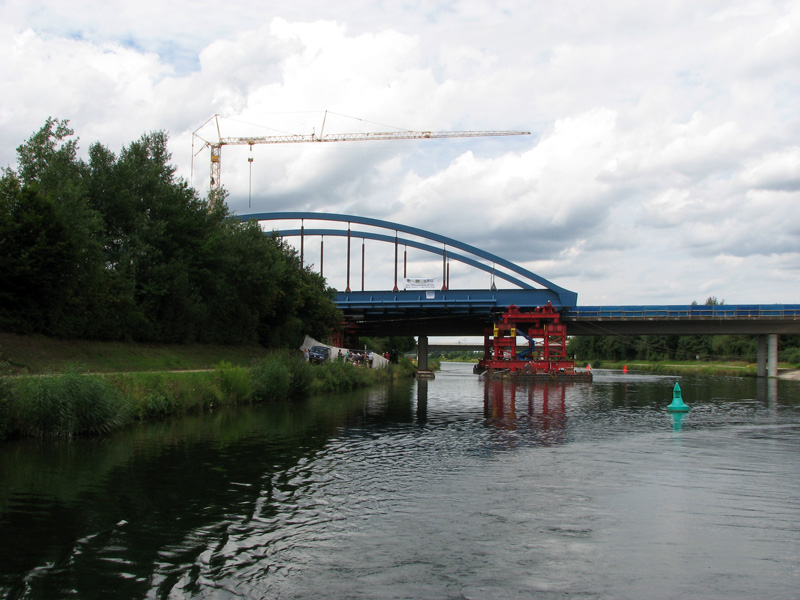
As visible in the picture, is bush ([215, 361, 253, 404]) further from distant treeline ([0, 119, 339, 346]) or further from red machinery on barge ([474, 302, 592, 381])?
red machinery on barge ([474, 302, 592, 381])

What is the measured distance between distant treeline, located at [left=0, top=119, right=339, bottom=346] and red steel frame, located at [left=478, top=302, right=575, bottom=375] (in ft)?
79.2

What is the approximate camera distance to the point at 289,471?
16.0 m

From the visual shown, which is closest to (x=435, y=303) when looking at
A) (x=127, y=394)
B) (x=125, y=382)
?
(x=125, y=382)

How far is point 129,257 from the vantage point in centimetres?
4103

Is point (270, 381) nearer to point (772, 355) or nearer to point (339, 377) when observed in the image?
point (339, 377)

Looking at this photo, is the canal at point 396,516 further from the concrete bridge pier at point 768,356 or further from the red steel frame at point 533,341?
the concrete bridge pier at point 768,356

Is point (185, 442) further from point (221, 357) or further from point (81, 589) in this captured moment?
point (221, 357)

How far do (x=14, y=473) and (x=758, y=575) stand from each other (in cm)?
1451

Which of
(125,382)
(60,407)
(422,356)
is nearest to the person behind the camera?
(60,407)

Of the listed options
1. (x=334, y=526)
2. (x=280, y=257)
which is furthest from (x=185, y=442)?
(x=280, y=257)

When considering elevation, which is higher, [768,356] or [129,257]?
[129,257]

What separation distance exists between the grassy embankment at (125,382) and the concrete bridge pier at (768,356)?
49672mm

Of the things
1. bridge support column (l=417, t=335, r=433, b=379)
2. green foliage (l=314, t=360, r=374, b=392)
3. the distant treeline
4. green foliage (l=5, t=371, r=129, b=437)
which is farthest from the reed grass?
bridge support column (l=417, t=335, r=433, b=379)

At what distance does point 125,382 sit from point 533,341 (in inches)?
2223
